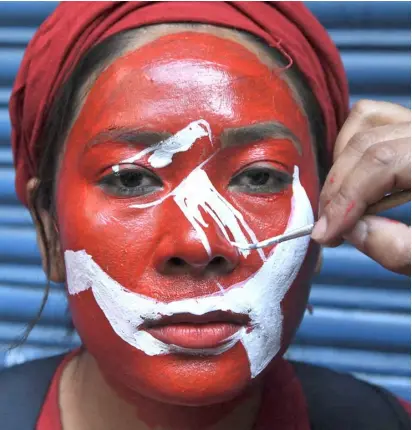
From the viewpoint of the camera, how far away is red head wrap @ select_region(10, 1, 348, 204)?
98cm

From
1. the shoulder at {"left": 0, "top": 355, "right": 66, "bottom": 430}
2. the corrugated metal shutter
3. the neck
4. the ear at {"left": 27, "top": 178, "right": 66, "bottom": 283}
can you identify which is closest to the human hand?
the neck

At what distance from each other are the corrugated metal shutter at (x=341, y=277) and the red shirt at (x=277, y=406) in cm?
52

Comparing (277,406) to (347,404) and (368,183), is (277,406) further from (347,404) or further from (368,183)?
(368,183)

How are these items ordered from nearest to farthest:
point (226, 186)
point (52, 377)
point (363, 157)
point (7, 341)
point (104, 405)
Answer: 1. point (363, 157)
2. point (226, 186)
3. point (104, 405)
4. point (52, 377)
5. point (7, 341)

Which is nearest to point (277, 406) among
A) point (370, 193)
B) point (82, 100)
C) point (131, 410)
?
point (131, 410)

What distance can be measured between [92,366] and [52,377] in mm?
140

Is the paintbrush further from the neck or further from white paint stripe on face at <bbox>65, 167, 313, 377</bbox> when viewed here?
the neck

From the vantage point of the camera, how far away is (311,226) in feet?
2.89

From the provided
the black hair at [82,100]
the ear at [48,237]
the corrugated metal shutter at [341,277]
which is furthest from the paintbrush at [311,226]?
the corrugated metal shutter at [341,277]

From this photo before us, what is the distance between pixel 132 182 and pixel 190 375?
33 cm

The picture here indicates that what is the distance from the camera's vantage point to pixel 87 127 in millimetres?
960

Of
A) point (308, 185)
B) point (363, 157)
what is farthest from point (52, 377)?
point (363, 157)

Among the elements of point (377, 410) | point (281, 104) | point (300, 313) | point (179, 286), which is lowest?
point (377, 410)

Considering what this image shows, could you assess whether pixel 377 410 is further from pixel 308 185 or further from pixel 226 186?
pixel 226 186
